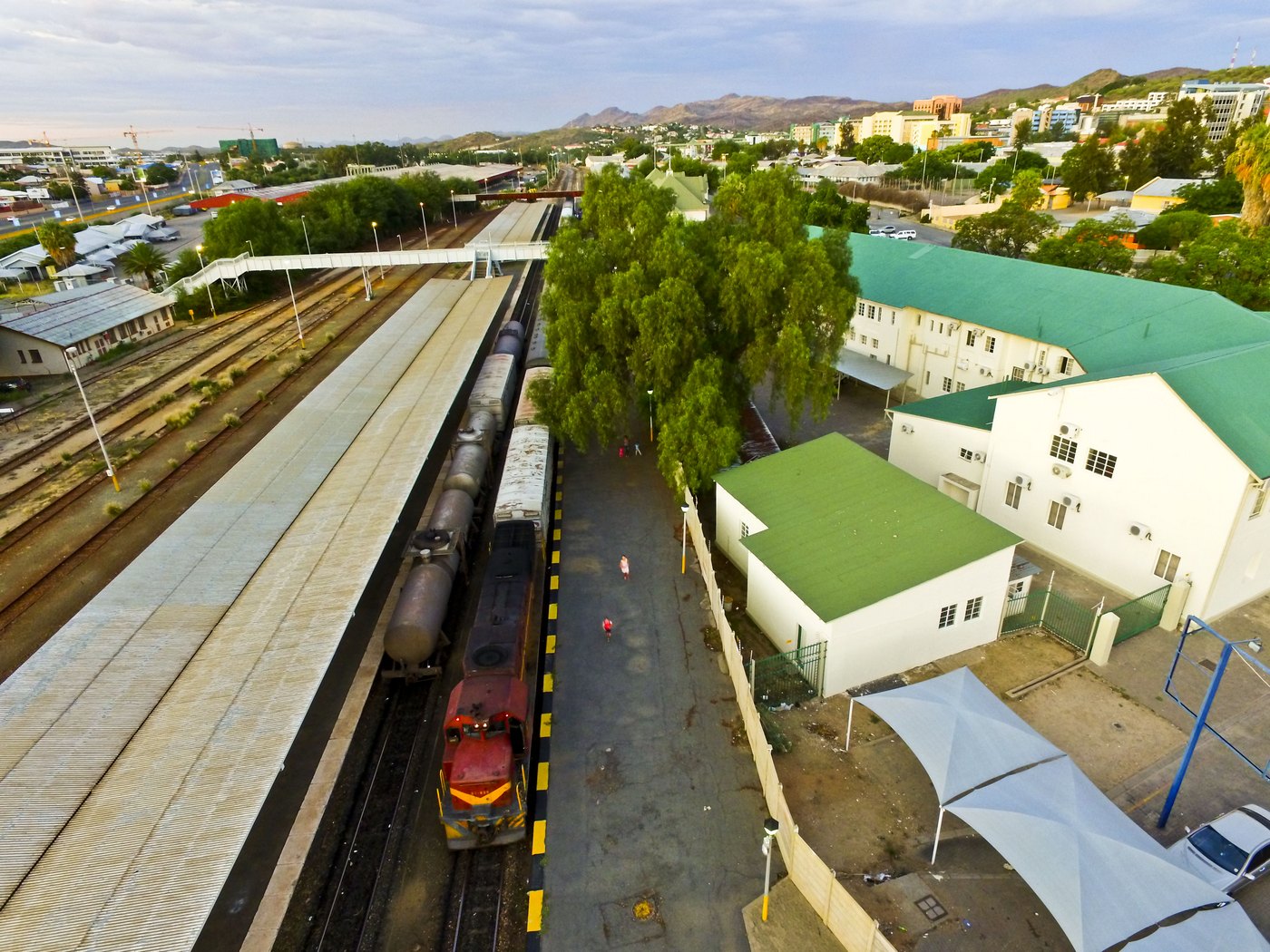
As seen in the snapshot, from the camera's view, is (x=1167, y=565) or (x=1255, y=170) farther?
(x=1255, y=170)

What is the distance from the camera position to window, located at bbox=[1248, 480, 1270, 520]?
1997cm

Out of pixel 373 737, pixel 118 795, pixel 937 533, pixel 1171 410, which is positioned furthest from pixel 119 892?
pixel 1171 410

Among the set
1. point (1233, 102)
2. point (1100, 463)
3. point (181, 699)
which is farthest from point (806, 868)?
point (1233, 102)

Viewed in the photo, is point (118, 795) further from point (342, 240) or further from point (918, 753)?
point (342, 240)

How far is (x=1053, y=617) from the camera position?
72.7 ft

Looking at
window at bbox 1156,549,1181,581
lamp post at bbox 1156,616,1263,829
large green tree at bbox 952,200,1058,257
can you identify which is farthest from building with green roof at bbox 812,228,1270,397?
lamp post at bbox 1156,616,1263,829

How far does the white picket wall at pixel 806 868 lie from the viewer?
497 inches

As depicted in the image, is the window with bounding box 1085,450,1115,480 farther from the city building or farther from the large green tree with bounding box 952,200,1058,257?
the city building

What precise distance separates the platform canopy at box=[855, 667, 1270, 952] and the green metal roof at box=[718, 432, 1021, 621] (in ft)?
11.0

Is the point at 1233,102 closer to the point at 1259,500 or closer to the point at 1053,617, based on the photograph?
the point at 1259,500

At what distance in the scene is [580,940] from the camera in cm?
1404

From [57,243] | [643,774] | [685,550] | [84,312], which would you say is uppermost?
[57,243]

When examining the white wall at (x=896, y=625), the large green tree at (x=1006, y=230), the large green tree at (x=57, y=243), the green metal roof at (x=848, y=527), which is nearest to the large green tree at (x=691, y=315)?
the green metal roof at (x=848, y=527)

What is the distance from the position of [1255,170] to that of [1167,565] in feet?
156
